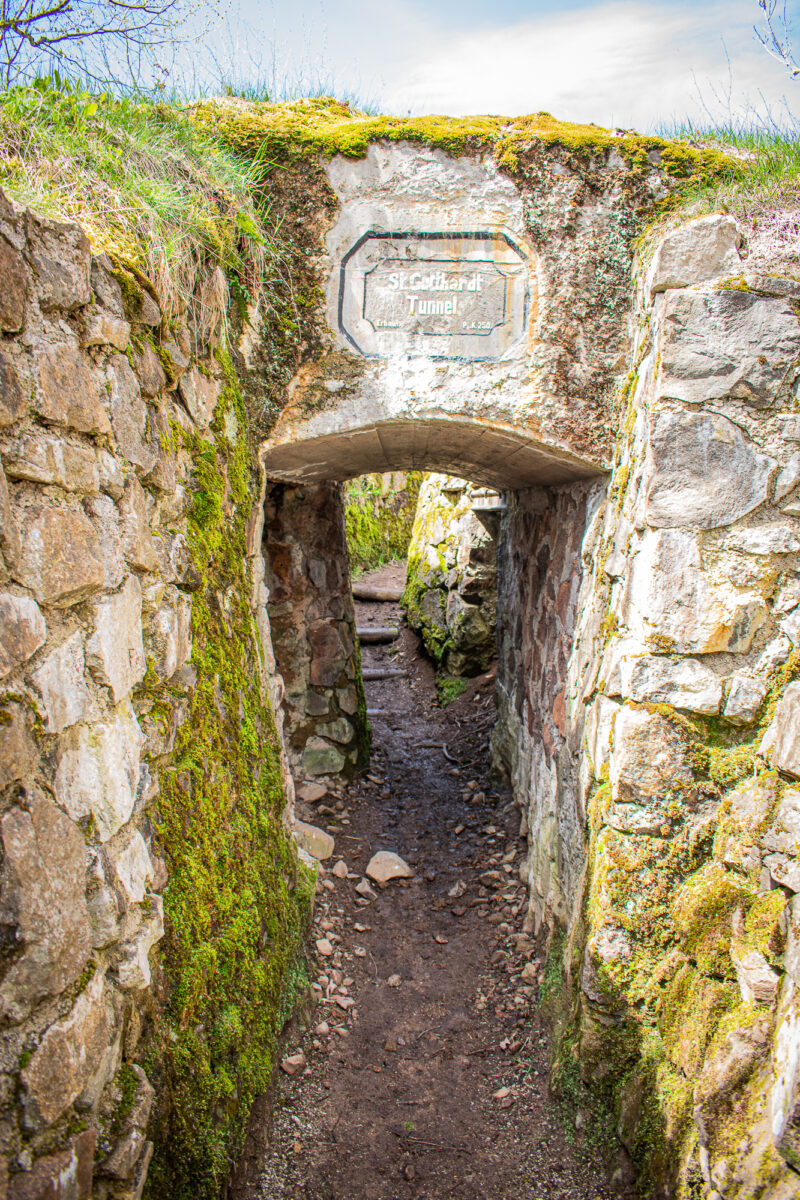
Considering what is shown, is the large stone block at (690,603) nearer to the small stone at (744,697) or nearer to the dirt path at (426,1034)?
the small stone at (744,697)

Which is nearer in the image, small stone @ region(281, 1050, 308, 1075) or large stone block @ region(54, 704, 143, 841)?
large stone block @ region(54, 704, 143, 841)

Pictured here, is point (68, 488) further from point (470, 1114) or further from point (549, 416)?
point (470, 1114)

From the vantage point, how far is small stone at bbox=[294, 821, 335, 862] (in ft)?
12.4

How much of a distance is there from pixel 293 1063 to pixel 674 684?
196cm

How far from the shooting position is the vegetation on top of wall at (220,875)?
5.49ft

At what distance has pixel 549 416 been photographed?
8.05 ft

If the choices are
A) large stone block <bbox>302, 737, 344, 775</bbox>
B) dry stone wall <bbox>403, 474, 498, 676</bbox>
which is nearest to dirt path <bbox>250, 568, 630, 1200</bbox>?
large stone block <bbox>302, 737, 344, 775</bbox>

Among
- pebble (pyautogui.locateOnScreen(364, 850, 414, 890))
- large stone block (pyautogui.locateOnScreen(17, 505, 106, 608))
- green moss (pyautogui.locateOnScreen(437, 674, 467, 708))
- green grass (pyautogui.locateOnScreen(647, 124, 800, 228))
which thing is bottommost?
pebble (pyautogui.locateOnScreen(364, 850, 414, 890))

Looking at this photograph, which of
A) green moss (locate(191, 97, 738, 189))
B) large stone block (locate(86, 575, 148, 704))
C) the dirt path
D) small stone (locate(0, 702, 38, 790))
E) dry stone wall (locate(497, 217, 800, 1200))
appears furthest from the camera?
green moss (locate(191, 97, 738, 189))

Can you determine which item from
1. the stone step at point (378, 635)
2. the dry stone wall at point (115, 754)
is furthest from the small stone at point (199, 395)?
the stone step at point (378, 635)

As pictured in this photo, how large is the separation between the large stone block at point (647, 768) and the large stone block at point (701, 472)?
0.63m

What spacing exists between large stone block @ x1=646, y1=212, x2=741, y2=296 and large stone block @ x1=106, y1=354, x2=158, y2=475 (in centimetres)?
166

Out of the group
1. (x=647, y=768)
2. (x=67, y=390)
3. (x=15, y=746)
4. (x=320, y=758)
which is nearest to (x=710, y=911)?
(x=647, y=768)

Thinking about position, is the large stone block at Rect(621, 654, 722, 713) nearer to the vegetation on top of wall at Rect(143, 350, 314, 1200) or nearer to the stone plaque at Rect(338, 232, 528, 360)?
the stone plaque at Rect(338, 232, 528, 360)
